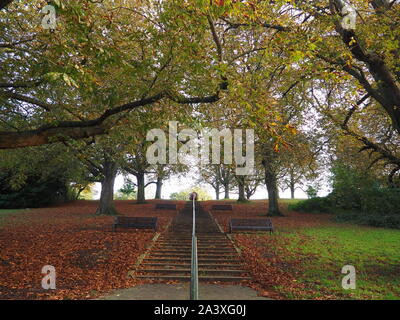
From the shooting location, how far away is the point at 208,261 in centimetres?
1165

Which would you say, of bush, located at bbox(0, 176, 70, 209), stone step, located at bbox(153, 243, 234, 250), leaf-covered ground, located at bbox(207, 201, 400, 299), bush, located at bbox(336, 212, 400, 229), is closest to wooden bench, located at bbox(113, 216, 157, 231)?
stone step, located at bbox(153, 243, 234, 250)

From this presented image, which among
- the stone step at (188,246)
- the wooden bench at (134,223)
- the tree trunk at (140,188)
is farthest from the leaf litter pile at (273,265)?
the tree trunk at (140,188)

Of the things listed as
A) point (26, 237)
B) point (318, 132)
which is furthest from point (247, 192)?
point (26, 237)

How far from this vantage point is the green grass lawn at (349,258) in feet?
26.7

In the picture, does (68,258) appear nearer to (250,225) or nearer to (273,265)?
(273,265)

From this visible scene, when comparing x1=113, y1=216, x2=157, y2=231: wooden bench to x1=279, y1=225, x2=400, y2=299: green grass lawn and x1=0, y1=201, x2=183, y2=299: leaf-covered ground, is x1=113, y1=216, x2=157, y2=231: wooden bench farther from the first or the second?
x1=279, y1=225, x2=400, y2=299: green grass lawn

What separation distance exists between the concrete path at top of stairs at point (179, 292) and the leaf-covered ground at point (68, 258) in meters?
0.55

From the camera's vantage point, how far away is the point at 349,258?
1189 centimetres

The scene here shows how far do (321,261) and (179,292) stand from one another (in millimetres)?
6050

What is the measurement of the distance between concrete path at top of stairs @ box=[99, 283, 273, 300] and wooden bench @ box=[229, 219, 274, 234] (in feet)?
27.4

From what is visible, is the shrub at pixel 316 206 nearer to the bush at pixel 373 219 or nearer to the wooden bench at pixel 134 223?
the bush at pixel 373 219

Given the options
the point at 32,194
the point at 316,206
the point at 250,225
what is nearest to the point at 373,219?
the point at 316,206
